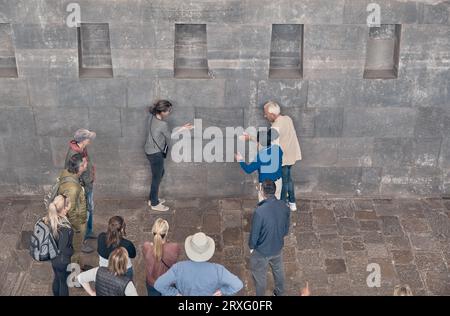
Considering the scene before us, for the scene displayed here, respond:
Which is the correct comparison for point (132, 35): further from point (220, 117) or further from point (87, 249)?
point (87, 249)

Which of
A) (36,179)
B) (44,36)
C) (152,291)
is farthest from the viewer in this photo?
(36,179)

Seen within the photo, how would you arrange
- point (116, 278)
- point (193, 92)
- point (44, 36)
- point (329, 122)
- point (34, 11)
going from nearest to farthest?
1. point (116, 278)
2. point (34, 11)
3. point (44, 36)
4. point (193, 92)
5. point (329, 122)

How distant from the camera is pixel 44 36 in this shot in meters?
8.57

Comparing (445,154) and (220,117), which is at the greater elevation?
(220,117)

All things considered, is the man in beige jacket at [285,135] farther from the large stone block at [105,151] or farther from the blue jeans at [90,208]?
the blue jeans at [90,208]

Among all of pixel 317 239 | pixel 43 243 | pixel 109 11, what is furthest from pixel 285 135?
pixel 43 243

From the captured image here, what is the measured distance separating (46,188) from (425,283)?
5.61 meters

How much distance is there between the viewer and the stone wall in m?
8.50

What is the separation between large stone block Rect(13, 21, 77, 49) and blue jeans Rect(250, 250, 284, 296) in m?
3.79

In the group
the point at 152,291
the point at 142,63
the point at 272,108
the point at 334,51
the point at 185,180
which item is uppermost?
the point at 334,51

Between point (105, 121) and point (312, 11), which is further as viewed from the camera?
point (105, 121)

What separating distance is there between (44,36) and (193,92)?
2129 millimetres

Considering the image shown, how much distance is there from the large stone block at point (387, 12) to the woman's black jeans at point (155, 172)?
317cm
